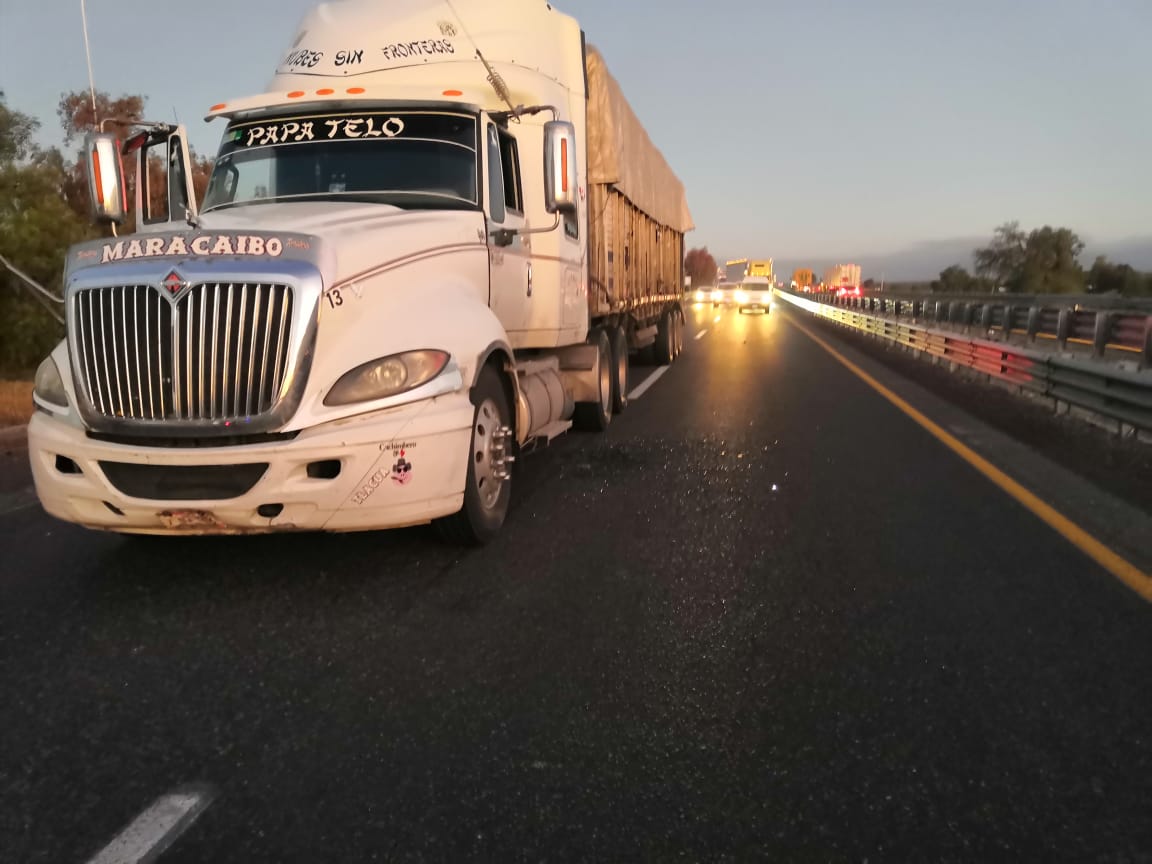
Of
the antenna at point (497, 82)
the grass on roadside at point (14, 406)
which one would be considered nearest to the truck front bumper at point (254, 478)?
the antenna at point (497, 82)

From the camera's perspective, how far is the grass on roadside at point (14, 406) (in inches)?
408

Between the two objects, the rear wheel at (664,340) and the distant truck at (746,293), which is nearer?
the rear wheel at (664,340)

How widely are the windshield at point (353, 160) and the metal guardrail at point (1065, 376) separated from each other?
21.6 feet

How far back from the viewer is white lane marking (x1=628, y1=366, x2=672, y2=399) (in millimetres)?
14085

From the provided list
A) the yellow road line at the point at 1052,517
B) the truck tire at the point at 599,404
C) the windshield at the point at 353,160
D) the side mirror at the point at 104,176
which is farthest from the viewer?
the truck tire at the point at 599,404

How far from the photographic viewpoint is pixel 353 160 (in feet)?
21.0

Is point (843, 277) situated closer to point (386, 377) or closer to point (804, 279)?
point (804, 279)

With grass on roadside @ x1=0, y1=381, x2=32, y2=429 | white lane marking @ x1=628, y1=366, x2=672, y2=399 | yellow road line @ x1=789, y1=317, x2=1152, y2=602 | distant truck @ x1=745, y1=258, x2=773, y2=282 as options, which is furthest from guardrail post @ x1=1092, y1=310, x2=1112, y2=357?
distant truck @ x1=745, y1=258, x2=773, y2=282

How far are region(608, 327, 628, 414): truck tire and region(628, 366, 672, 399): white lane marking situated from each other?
185cm

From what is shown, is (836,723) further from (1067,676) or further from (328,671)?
(328,671)

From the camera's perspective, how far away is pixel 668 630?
438cm

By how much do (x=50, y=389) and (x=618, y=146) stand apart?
689 centimetres

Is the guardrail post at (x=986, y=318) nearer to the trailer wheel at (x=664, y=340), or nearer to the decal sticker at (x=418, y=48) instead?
the trailer wheel at (x=664, y=340)

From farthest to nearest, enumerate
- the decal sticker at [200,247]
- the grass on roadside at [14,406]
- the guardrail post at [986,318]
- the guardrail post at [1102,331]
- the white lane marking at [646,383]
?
the guardrail post at [986,318] < the guardrail post at [1102,331] < the white lane marking at [646,383] < the grass on roadside at [14,406] < the decal sticker at [200,247]
